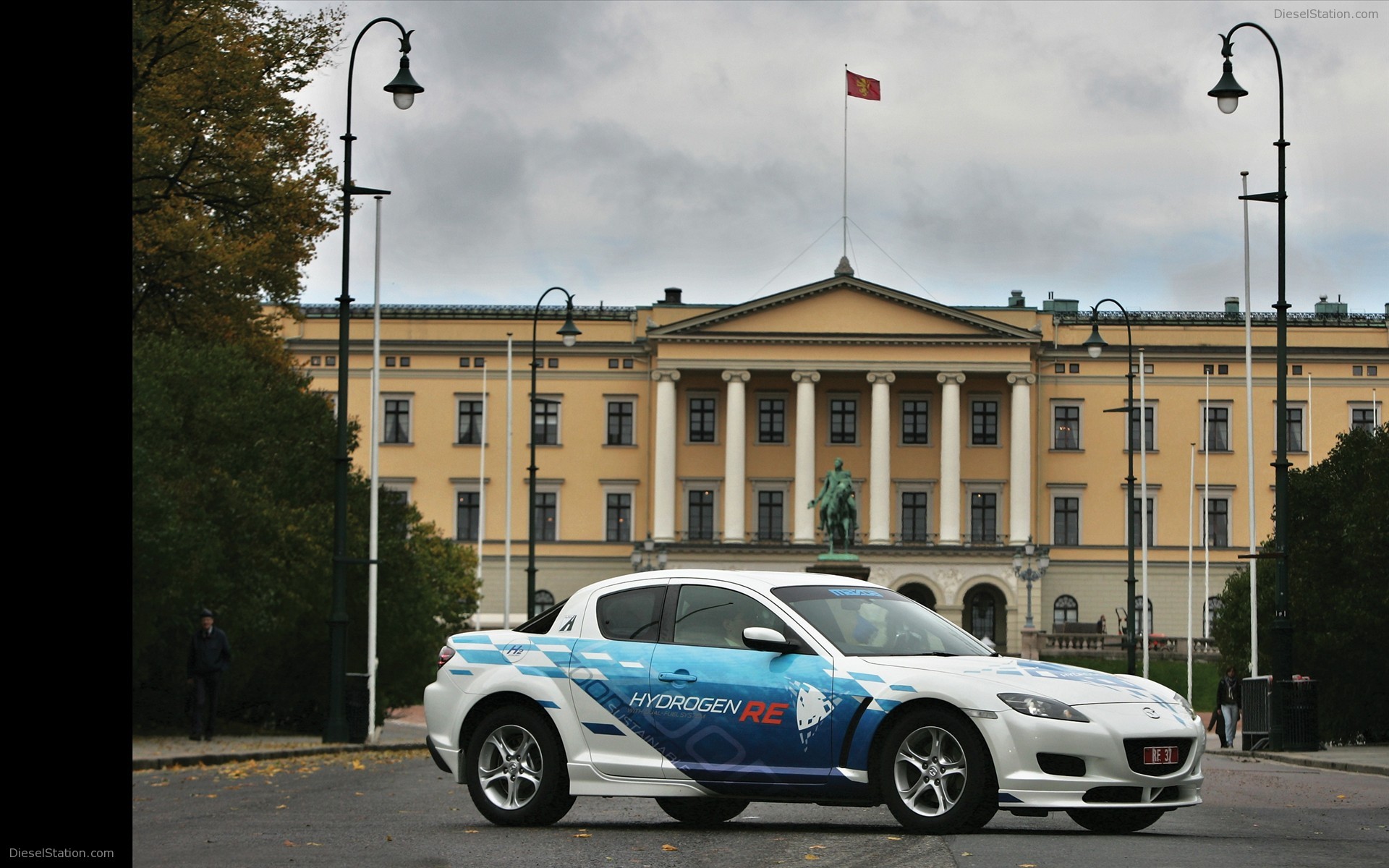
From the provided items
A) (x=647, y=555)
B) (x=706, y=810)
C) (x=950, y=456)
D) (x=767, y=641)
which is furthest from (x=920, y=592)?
(x=767, y=641)

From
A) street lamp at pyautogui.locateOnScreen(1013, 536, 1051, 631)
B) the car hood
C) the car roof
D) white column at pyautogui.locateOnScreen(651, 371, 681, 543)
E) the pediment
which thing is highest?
the pediment

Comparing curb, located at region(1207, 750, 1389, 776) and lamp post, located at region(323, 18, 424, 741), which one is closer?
curb, located at region(1207, 750, 1389, 776)

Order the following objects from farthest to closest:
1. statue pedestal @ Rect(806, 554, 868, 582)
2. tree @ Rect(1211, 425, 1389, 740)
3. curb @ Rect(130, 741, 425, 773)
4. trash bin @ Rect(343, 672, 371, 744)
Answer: statue pedestal @ Rect(806, 554, 868, 582) → tree @ Rect(1211, 425, 1389, 740) → trash bin @ Rect(343, 672, 371, 744) → curb @ Rect(130, 741, 425, 773)

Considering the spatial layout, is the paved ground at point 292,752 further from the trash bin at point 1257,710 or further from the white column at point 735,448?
the white column at point 735,448

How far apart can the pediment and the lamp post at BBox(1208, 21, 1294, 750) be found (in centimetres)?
5964

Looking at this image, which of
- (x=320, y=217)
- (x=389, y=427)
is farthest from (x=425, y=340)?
(x=320, y=217)

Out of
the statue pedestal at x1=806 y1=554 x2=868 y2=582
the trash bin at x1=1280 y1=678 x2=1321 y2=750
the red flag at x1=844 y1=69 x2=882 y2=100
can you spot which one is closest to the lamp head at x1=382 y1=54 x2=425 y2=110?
the trash bin at x1=1280 y1=678 x2=1321 y2=750

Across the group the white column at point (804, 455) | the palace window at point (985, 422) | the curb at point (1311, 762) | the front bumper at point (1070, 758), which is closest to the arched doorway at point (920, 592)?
the white column at point (804, 455)

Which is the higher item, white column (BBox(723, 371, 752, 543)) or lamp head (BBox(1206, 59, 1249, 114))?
lamp head (BBox(1206, 59, 1249, 114))

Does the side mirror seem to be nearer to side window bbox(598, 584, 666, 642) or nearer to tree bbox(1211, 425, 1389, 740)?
side window bbox(598, 584, 666, 642)

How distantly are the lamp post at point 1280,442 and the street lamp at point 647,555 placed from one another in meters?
59.4

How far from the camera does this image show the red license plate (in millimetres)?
11227

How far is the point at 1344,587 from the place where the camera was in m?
36.1
